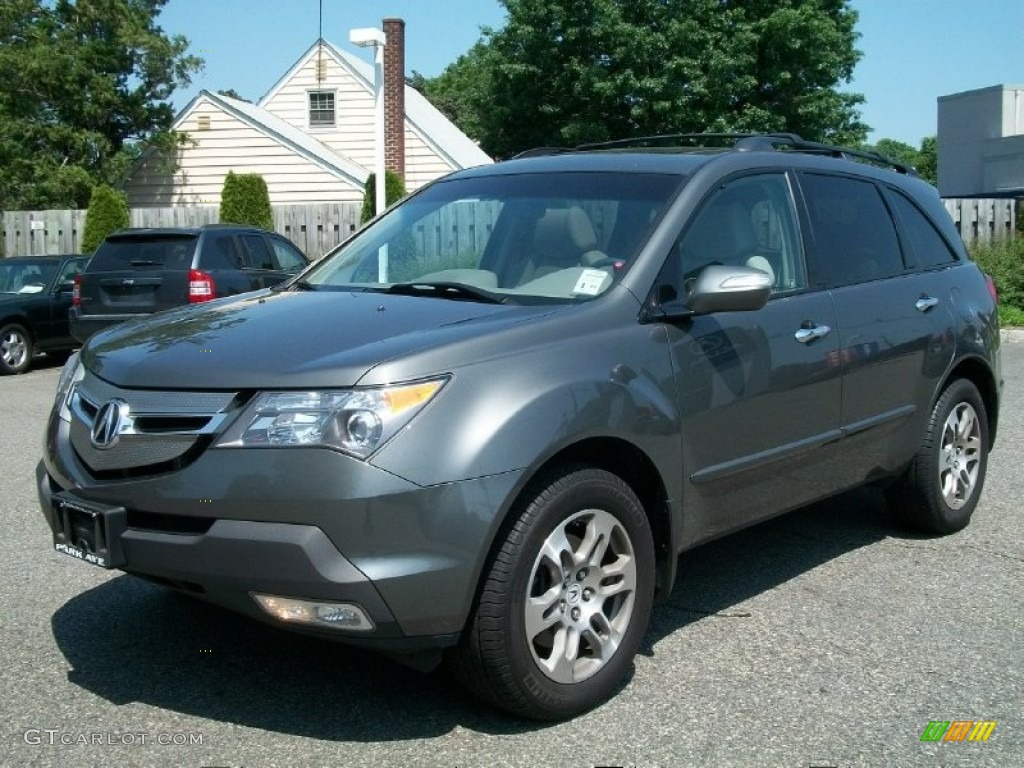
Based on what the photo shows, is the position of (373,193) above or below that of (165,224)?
above

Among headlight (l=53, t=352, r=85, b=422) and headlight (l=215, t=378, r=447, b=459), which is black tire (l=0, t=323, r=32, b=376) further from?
headlight (l=215, t=378, r=447, b=459)

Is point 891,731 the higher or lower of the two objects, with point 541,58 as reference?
lower

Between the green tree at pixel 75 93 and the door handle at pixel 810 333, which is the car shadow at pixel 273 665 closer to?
the door handle at pixel 810 333

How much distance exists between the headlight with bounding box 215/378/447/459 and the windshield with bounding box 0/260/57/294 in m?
13.2

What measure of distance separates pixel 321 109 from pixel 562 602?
30.7 meters

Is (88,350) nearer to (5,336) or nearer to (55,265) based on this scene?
(5,336)

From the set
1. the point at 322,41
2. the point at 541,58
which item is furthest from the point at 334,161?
the point at 541,58

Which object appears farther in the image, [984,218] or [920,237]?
[984,218]

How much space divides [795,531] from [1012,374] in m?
7.36

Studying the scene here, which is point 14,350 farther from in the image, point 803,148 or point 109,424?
point 109,424

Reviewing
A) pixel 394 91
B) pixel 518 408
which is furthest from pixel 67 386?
pixel 394 91

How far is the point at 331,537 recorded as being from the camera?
3.29 metres

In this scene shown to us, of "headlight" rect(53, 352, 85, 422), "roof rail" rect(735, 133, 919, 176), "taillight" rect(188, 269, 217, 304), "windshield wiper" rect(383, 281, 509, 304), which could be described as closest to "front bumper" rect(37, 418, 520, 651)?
"headlight" rect(53, 352, 85, 422)

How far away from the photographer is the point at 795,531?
6.13 m
